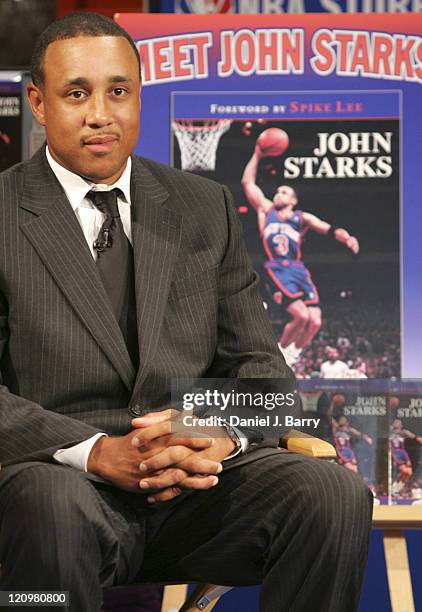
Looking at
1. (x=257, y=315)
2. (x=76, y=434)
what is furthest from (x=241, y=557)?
(x=257, y=315)

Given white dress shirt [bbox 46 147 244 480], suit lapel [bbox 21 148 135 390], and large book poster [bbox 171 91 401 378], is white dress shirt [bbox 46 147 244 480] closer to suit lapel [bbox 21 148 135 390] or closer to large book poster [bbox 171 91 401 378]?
suit lapel [bbox 21 148 135 390]

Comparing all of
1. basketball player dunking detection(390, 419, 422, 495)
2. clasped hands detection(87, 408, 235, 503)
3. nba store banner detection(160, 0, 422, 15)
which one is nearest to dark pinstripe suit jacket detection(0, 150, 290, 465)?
clasped hands detection(87, 408, 235, 503)

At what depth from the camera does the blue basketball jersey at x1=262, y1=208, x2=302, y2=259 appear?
351 centimetres

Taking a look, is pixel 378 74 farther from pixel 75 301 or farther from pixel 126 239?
pixel 75 301

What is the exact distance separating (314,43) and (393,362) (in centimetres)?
108

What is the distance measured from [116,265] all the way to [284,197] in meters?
1.32

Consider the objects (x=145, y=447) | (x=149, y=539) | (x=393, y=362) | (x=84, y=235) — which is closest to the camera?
(x=145, y=447)

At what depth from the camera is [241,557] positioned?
6.85 ft

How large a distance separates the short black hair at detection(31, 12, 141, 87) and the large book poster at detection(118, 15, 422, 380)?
1.16 metres

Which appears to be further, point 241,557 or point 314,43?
point 314,43

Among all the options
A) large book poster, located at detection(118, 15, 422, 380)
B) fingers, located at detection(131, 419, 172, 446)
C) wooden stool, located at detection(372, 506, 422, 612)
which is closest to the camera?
fingers, located at detection(131, 419, 172, 446)

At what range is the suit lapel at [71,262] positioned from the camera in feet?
7.15

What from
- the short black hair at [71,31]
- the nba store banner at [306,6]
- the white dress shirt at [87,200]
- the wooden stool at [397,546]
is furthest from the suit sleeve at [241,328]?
the nba store banner at [306,6]

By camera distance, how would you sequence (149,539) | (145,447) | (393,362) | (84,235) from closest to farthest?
(145,447) < (149,539) < (84,235) < (393,362)
